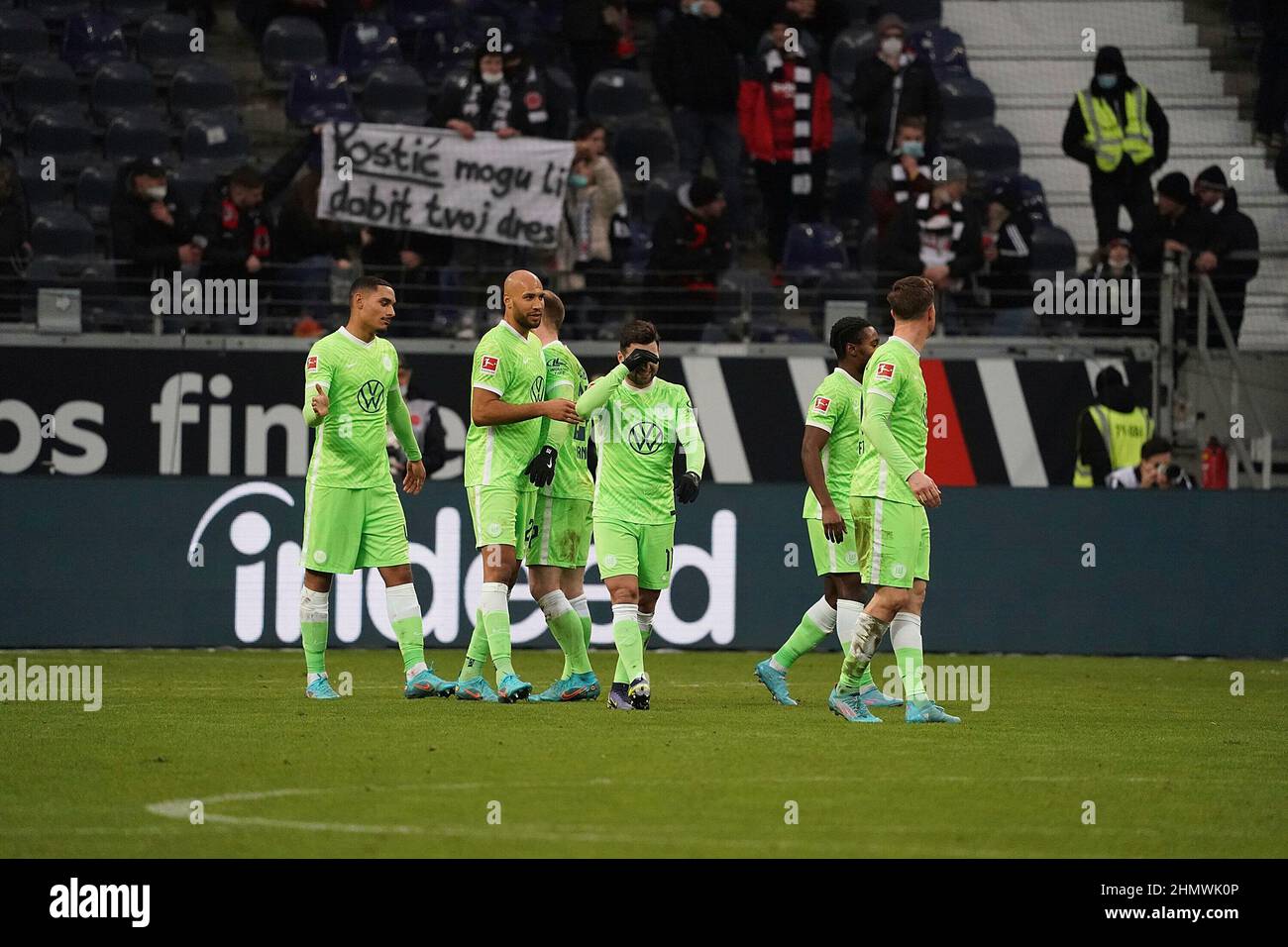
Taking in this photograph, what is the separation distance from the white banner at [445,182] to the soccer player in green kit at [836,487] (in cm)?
719

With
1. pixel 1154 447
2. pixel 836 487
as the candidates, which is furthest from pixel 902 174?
pixel 836 487

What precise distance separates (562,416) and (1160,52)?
14.8m

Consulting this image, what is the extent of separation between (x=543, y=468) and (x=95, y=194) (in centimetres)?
1039

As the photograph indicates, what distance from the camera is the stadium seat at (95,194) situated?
66.7 feet

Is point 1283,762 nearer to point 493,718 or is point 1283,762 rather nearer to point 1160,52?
point 493,718

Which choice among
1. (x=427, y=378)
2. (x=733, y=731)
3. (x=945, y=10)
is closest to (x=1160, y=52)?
(x=945, y=10)

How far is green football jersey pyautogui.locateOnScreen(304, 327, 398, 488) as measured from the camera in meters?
12.0

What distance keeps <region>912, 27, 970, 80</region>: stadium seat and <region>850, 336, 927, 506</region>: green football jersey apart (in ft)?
42.7

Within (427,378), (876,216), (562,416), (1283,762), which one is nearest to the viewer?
(1283,762)

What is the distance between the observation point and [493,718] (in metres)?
11.0

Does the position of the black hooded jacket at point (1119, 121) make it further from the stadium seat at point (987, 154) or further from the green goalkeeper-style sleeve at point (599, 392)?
the green goalkeeper-style sleeve at point (599, 392)

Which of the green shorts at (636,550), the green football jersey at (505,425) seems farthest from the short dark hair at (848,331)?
the green football jersey at (505,425)

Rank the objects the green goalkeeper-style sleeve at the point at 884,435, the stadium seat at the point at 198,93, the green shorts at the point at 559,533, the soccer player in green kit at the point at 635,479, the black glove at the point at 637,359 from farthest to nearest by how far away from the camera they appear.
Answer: the stadium seat at the point at 198,93 < the green shorts at the point at 559,533 < the soccer player in green kit at the point at 635,479 < the black glove at the point at 637,359 < the green goalkeeper-style sleeve at the point at 884,435

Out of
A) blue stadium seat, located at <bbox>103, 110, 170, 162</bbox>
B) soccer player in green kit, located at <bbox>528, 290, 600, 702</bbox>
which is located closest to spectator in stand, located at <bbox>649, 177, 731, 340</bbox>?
blue stadium seat, located at <bbox>103, 110, 170, 162</bbox>
